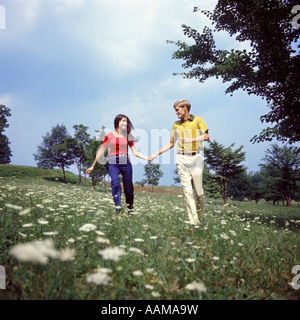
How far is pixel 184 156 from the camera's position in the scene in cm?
466

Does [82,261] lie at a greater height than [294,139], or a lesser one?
lesser

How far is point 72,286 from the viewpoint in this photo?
1.78m

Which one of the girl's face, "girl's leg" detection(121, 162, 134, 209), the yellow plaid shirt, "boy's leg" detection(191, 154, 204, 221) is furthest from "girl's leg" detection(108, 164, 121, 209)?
"boy's leg" detection(191, 154, 204, 221)

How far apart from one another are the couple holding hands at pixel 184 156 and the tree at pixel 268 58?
388 centimetres

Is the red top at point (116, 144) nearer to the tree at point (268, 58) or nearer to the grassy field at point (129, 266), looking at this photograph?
the grassy field at point (129, 266)

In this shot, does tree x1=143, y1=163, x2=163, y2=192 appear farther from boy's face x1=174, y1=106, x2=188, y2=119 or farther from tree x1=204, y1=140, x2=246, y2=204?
boy's face x1=174, y1=106, x2=188, y2=119

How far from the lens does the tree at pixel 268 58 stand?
238 inches

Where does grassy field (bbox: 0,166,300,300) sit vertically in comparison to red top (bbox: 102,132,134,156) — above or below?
below

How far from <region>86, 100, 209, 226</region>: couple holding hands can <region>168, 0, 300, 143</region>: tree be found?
3884 millimetres

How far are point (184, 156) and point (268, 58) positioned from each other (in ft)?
16.6

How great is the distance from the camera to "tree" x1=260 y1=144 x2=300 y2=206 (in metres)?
30.9
